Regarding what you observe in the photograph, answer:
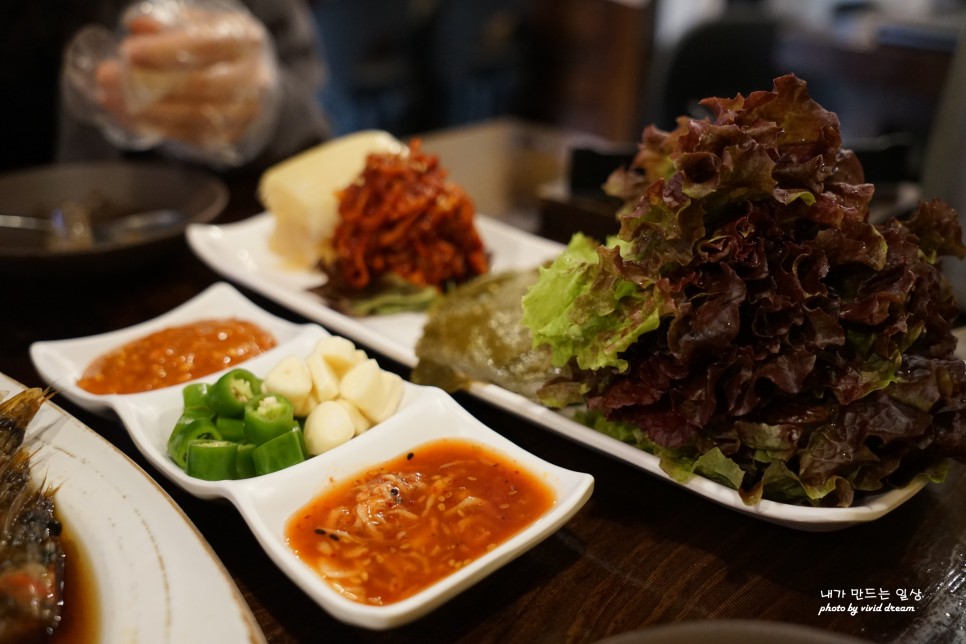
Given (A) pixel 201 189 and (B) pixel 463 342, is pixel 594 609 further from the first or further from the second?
(A) pixel 201 189

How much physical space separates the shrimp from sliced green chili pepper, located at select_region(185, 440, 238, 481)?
0.25m

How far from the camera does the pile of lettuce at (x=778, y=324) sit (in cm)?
147

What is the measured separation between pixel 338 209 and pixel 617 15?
5759 millimetres

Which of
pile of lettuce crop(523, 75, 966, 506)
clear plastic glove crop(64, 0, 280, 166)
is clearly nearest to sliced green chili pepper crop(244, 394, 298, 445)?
pile of lettuce crop(523, 75, 966, 506)

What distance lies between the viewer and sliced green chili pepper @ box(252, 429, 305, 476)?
1.58 meters

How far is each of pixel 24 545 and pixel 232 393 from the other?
50 centimetres

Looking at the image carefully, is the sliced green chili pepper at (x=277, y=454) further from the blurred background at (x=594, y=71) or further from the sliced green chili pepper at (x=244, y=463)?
the blurred background at (x=594, y=71)

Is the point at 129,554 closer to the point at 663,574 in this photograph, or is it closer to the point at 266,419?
the point at 266,419

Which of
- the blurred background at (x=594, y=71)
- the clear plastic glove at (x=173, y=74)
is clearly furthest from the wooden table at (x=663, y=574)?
the clear plastic glove at (x=173, y=74)

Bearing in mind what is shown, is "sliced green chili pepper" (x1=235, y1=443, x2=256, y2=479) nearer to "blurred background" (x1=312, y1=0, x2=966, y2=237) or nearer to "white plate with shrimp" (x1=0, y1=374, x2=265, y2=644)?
"white plate with shrimp" (x1=0, y1=374, x2=265, y2=644)

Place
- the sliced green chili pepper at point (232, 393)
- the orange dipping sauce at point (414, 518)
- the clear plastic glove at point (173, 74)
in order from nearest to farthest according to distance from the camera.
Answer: the orange dipping sauce at point (414, 518) < the sliced green chili pepper at point (232, 393) < the clear plastic glove at point (173, 74)

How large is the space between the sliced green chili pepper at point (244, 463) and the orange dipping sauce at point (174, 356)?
43 cm

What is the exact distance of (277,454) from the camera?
5.19ft

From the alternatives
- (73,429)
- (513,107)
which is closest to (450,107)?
(513,107)
